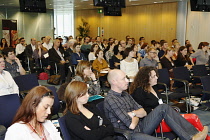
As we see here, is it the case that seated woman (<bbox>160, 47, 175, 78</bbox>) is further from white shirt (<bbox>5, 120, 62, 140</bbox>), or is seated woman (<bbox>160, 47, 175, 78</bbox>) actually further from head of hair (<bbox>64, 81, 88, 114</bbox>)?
white shirt (<bbox>5, 120, 62, 140</bbox>)

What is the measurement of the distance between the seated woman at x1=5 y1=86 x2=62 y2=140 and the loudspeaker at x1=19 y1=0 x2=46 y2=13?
309 inches

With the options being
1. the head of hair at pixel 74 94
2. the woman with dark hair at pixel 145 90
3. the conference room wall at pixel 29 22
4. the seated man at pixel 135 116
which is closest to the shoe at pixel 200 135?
the seated man at pixel 135 116

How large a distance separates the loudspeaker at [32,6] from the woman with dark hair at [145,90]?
21.7 ft

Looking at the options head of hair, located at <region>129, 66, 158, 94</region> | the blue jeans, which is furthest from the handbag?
the blue jeans

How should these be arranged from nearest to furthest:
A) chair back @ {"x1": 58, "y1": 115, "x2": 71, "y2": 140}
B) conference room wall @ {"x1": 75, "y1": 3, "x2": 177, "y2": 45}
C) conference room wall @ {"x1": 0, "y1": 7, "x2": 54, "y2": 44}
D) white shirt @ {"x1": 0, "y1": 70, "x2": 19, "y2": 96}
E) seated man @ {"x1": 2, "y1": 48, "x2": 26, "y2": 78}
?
1. chair back @ {"x1": 58, "y1": 115, "x2": 71, "y2": 140}
2. white shirt @ {"x1": 0, "y1": 70, "x2": 19, "y2": 96}
3. seated man @ {"x1": 2, "y1": 48, "x2": 26, "y2": 78}
4. conference room wall @ {"x1": 75, "y1": 3, "x2": 177, "y2": 45}
5. conference room wall @ {"x1": 0, "y1": 7, "x2": 54, "y2": 44}

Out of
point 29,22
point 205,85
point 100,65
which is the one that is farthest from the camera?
point 29,22

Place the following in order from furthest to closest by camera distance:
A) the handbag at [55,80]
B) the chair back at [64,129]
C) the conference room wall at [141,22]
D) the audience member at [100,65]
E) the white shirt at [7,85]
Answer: the conference room wall at [141,22], the handbag at [55,80], the audience member at [100,65], the white shirt at [7,85], the chair back at [64,129]

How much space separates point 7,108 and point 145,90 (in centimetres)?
184

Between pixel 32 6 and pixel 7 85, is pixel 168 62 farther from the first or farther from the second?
pixel 32 6

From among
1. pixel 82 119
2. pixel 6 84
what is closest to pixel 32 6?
pixel 6 84

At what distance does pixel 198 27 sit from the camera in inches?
524

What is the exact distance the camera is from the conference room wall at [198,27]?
1308 cm

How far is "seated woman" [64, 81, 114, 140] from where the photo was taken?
7.77ft

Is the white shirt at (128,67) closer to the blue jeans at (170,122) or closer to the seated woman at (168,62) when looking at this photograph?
the seated woman at (168,62)
